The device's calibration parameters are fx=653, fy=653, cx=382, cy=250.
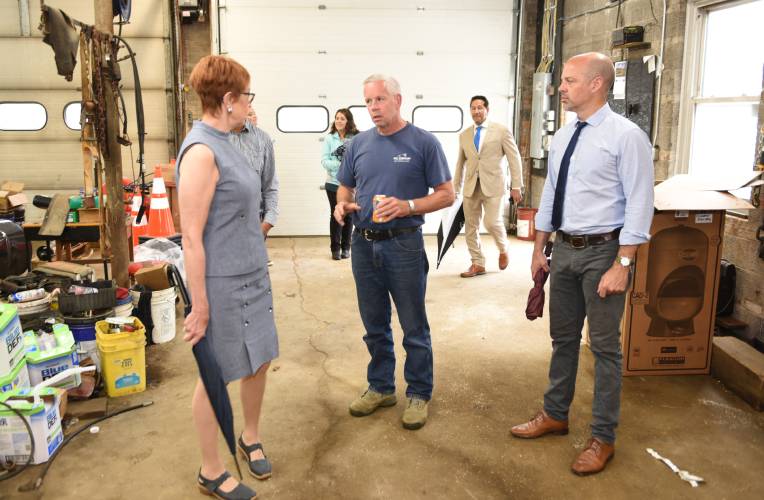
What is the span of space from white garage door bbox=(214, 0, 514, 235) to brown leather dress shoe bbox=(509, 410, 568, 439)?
Result: 21.6 feet

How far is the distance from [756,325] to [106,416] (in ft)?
14.4

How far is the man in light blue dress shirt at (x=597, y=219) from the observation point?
291 centimetres

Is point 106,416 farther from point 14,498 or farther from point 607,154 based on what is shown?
point 607,154

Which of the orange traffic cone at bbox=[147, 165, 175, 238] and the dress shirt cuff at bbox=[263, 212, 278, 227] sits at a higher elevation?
the dress shirt cuff at bbox=[263, 212, 278, 227]

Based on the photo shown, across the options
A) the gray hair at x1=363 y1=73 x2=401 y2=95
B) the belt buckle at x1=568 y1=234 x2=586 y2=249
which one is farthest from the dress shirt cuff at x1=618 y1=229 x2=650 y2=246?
the gray hair at x1=363 y1=73 x2=401 y2=95

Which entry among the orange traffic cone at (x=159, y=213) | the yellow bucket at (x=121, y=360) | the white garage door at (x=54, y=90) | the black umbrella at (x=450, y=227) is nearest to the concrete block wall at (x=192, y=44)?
the white garage door at (x=54, y=90)

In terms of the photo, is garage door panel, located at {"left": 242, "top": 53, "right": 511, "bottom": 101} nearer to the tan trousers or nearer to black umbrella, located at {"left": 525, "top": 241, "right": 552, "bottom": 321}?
the tan trousers

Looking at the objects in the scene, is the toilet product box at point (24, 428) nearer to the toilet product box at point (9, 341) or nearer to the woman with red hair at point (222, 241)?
the toilet product box at point (9, 341)

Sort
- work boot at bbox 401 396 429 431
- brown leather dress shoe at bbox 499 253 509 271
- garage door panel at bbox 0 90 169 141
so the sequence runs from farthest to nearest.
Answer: garage door panel at bbox 0 90 169 141
brown leather dress shoe at bbox 499 253 509 271
work boot at bbox 401 396 429 431

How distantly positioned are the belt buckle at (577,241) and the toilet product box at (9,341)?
2874mm

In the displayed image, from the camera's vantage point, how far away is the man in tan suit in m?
6.86

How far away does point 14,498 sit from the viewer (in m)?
2.94

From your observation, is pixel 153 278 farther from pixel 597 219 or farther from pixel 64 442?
pixel 597 219

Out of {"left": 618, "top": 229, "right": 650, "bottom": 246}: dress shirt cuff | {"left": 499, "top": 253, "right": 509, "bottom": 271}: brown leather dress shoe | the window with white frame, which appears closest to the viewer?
{"left": 618, "top": 229, "right": 650, "bottom": 246}: dress shirt cuff
